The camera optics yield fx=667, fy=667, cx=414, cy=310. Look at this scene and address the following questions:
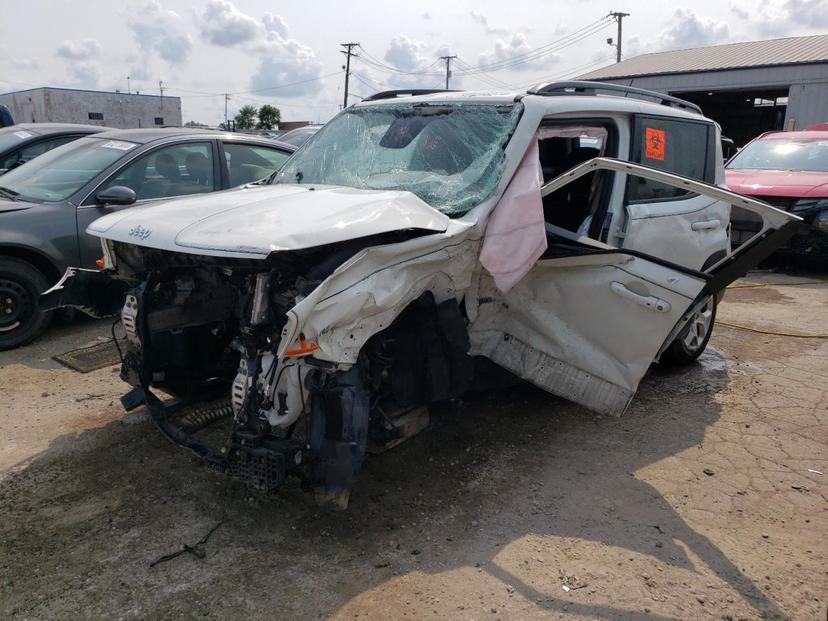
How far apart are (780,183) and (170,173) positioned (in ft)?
26.1

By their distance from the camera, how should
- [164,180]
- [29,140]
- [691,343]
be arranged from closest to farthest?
[691,343] < [164,180] < [29,140]

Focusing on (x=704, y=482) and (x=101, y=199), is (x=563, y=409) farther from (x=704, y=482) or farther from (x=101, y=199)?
(x=101, y=199)

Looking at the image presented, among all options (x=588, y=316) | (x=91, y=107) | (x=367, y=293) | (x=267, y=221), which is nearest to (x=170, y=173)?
(x=267, y=221)

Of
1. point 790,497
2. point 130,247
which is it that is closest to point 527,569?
point 790,497

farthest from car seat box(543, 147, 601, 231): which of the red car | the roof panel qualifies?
the roof panel

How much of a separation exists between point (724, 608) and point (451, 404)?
196 centimetres

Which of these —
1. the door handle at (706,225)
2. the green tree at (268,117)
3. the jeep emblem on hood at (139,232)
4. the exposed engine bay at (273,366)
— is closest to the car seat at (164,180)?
the exposed engine bay at (273,366)

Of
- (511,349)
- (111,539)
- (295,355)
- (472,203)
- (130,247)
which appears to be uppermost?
(472,203)

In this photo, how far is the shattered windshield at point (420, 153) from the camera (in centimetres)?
362

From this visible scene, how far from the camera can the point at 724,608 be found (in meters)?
2.69

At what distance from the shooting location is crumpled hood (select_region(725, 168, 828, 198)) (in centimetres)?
889

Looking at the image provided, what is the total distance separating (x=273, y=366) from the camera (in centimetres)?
294

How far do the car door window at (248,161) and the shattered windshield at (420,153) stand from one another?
1993 mm

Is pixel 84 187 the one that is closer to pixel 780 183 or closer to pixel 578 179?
pixel 578 179
